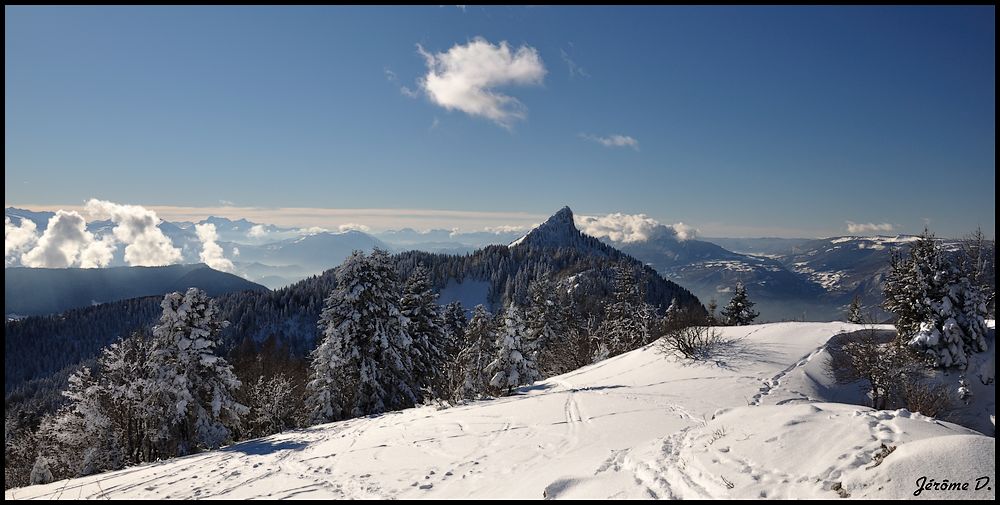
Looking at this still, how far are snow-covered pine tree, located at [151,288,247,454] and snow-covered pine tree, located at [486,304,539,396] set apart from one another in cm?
1572

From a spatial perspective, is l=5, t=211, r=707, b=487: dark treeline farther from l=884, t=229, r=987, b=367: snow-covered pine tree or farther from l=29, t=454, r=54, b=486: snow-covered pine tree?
l=884, t=229, r=987, b=367: snow-covered pine tree

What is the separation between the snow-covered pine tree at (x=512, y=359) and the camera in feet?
96.7

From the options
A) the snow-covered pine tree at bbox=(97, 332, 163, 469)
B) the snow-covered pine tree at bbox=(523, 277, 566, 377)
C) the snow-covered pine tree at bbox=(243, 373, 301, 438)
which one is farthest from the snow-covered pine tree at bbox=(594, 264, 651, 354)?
the snow-covered pine tree at bbox=(97, 332, 163, 469)

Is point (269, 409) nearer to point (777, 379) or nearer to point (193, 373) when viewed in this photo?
point (193, 373)

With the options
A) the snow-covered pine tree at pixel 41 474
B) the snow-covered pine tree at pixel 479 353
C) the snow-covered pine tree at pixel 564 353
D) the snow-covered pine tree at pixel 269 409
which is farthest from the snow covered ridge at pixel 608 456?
the snow-covered pine tree at pixel 564 353

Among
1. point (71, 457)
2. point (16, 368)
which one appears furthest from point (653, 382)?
point (16, 368)

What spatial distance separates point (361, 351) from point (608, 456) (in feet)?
66.7

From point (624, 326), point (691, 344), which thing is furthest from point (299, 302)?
point (691, 344)

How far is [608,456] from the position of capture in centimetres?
890

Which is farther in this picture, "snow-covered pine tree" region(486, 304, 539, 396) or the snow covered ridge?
"snow-covered pine tree" region(486, 304, 539, 396)

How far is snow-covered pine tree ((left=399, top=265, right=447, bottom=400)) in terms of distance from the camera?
2991 cm

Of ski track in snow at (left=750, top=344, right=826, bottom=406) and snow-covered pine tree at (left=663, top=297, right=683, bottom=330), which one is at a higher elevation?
ski track in snow at (left=750, top=344, right=826, bottom=406)

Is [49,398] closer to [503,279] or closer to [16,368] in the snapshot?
[16,368]

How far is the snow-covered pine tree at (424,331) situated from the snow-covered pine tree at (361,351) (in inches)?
96.2
